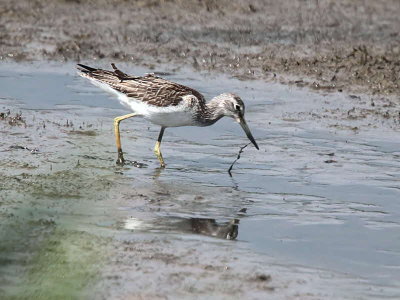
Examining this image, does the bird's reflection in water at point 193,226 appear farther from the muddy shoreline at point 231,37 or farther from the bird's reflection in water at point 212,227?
the muddy shoreline at point 231,37

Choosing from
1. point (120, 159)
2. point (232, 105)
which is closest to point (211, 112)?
point (232, 105)

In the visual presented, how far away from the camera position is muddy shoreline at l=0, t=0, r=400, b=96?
12148 mm

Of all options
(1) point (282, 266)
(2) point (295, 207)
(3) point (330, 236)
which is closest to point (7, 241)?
(1) point (282, 266)

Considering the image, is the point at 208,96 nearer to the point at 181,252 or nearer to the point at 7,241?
the point at 181,252

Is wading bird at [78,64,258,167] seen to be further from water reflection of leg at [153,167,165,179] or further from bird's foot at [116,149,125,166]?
water reflection of leg at [153,167,165,179]

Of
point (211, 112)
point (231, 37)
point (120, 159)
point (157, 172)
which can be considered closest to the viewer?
point (157, 172)

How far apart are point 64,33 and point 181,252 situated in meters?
8.56

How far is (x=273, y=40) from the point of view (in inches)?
534

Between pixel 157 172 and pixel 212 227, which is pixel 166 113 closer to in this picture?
pixel 157 172

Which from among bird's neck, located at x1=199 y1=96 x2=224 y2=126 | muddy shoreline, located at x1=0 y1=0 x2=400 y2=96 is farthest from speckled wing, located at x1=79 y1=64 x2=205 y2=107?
muddy shoreline, located at x1=0 y1=0 x2=400 y2=96

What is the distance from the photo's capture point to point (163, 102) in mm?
8180

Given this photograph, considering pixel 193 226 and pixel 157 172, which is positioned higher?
pixel 193 226

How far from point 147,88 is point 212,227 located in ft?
7.93

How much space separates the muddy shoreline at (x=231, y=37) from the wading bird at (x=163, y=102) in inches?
128
